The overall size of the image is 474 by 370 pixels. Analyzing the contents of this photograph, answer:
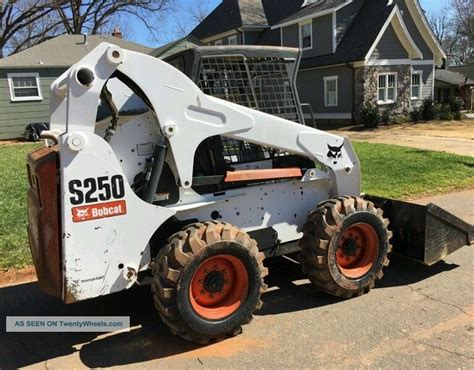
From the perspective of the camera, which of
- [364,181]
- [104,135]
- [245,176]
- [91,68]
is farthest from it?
[364,181]

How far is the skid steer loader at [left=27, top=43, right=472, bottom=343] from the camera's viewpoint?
3312mm

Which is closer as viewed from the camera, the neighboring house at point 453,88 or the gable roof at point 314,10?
the gable roof at point 314,10

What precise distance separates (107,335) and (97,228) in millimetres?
1083

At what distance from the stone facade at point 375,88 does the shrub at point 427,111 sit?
2.51 ft

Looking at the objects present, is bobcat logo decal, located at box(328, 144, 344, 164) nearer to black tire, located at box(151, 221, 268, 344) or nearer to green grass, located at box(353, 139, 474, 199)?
black tire, located at box(151, 221, 268, 344)

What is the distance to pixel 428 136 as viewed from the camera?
19.0m

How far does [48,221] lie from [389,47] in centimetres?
2452

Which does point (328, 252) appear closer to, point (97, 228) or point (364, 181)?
point (97, 228)

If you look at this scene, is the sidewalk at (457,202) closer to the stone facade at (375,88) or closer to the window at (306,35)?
the stone facade at (375,88)

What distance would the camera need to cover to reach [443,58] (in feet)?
92.7

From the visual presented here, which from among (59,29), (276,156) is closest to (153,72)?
(276,156)

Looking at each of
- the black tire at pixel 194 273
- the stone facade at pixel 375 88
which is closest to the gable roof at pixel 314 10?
the stone facade at pixel 375 88

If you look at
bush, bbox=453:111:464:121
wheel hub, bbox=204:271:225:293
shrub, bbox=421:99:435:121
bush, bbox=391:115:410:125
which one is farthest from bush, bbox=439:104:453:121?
wheel hub, bbox=204:271:225:293

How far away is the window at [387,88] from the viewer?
2491 cm
